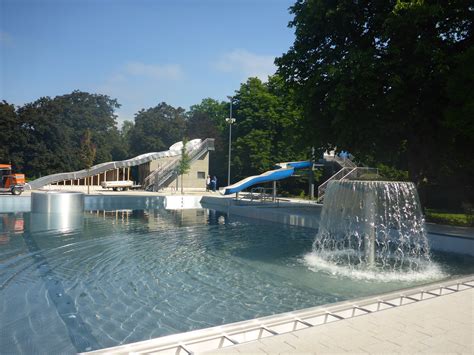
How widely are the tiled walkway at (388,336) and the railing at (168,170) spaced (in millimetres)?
34600

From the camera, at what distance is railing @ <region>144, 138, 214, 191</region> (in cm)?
3933

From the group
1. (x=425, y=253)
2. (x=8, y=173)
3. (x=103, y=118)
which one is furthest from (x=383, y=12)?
(x=103, y=118)

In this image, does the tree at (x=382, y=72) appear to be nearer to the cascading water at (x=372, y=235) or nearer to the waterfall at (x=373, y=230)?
the waterfall at (x=373, y=230)

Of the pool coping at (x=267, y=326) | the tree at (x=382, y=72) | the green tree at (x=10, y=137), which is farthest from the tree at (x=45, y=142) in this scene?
the pool coping at (x=267, y=326)

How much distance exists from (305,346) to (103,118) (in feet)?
261

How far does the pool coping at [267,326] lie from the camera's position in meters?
4.20

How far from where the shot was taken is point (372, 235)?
1032 cm

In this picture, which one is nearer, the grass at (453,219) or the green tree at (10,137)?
the grass at (453,219)

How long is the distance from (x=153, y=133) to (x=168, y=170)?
108 ft

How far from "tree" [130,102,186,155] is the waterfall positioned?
5720 cm

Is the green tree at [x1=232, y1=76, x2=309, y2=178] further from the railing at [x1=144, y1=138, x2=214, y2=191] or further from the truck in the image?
the truck

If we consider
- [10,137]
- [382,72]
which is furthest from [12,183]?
[382,72]

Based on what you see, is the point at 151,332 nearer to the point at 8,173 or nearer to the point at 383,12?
the point at 383,12

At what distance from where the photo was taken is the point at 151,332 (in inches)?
219
